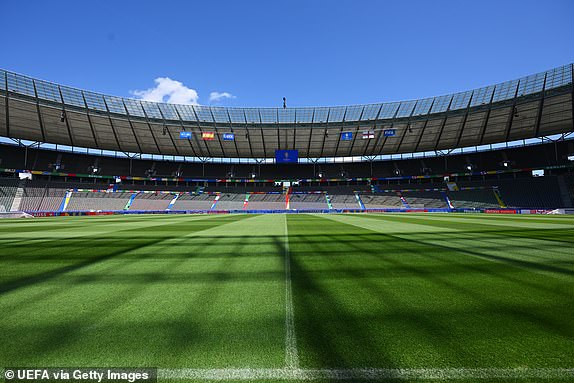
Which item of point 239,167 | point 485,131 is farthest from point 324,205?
point 485,131

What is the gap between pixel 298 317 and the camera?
9.51 feet

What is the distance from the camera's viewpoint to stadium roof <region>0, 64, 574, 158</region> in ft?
118

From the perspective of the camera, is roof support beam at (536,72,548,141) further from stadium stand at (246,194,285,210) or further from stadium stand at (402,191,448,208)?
stadium stand at (246,194,285,210)

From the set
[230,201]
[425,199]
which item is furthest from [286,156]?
[425,199]

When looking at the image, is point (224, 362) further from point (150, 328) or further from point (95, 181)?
point (95, 181)

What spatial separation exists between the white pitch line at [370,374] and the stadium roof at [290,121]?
4110 cm

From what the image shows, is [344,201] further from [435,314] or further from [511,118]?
[435,314]

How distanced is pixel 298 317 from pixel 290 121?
48170 mm

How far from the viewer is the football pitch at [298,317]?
1988 millimetres

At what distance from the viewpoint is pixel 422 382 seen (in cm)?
177

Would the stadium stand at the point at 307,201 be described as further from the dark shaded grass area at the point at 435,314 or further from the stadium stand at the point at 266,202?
the dark shaded grass area at the point at 435,314

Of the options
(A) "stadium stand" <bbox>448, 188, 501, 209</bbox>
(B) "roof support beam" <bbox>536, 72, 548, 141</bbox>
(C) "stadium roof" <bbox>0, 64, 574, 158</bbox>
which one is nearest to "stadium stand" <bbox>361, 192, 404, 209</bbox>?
(A) "stadium stand" <bbox>448, 188, 501, 209</bbox>

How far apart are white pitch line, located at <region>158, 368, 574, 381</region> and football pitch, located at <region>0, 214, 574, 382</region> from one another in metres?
0.01

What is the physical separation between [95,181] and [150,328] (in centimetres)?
5659
